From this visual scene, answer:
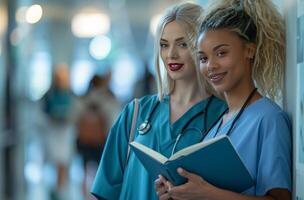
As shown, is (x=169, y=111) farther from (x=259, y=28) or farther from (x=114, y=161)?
(x=259, y=28)

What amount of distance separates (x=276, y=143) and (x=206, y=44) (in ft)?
1.21

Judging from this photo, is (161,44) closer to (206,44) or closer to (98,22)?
(206,44)

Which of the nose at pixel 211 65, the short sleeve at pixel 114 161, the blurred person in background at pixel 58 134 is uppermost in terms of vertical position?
the nose at pixel 211 65

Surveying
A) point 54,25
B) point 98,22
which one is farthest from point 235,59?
point 98,22

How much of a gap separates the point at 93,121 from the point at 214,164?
5.44m

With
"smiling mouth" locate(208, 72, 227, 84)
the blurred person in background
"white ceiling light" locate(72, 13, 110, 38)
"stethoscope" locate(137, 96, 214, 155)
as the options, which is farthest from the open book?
"white ceiling light" locate(72, 13, 110, 38)

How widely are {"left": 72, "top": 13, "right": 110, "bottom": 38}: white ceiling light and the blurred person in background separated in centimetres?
479

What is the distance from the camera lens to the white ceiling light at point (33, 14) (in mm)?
9408

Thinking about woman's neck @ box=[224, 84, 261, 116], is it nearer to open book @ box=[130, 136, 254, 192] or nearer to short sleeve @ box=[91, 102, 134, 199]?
open book @ box=[130, 136, 254, 192]

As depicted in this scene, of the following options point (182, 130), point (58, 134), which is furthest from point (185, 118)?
point (58, 134)

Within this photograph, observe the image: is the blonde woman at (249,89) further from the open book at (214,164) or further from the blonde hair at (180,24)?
the blonde hair at (180,24)

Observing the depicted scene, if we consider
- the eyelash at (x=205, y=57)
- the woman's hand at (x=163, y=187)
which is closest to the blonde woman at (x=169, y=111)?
the eyelash at (x=205, y=57)

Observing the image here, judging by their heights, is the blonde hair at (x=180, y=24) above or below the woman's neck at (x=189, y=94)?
above

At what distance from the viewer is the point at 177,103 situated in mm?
2619
